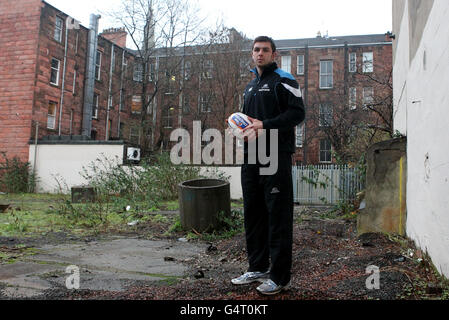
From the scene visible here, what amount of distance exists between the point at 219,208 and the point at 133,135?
68.1 ft

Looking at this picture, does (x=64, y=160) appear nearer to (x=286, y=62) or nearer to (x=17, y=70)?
(x=17, y=70)

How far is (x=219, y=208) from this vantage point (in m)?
6.91

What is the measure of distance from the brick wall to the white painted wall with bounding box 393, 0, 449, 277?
19.7 m

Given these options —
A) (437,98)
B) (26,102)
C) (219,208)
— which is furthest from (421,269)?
(26,102)

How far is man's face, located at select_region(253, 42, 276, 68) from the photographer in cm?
331

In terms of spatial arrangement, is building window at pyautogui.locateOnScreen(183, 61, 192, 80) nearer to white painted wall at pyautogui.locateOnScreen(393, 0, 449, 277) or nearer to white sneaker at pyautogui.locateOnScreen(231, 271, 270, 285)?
white painted wall at pyautogui.locateOnScreen(393, 0, 449, 277)

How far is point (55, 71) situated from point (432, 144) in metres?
22.7

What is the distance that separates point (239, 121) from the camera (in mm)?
3270

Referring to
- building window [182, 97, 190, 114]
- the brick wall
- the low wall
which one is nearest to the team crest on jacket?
the low wall

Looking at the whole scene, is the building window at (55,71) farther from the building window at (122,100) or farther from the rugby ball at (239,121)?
the rugby ball at (239,121)

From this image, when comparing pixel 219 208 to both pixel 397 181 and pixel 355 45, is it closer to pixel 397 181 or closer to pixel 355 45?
pixel 397 181

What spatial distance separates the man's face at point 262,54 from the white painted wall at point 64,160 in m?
16.1

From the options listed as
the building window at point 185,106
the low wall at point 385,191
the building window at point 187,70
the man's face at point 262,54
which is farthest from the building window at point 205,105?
the man's face at point 262,54

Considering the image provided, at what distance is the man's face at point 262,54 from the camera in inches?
130
